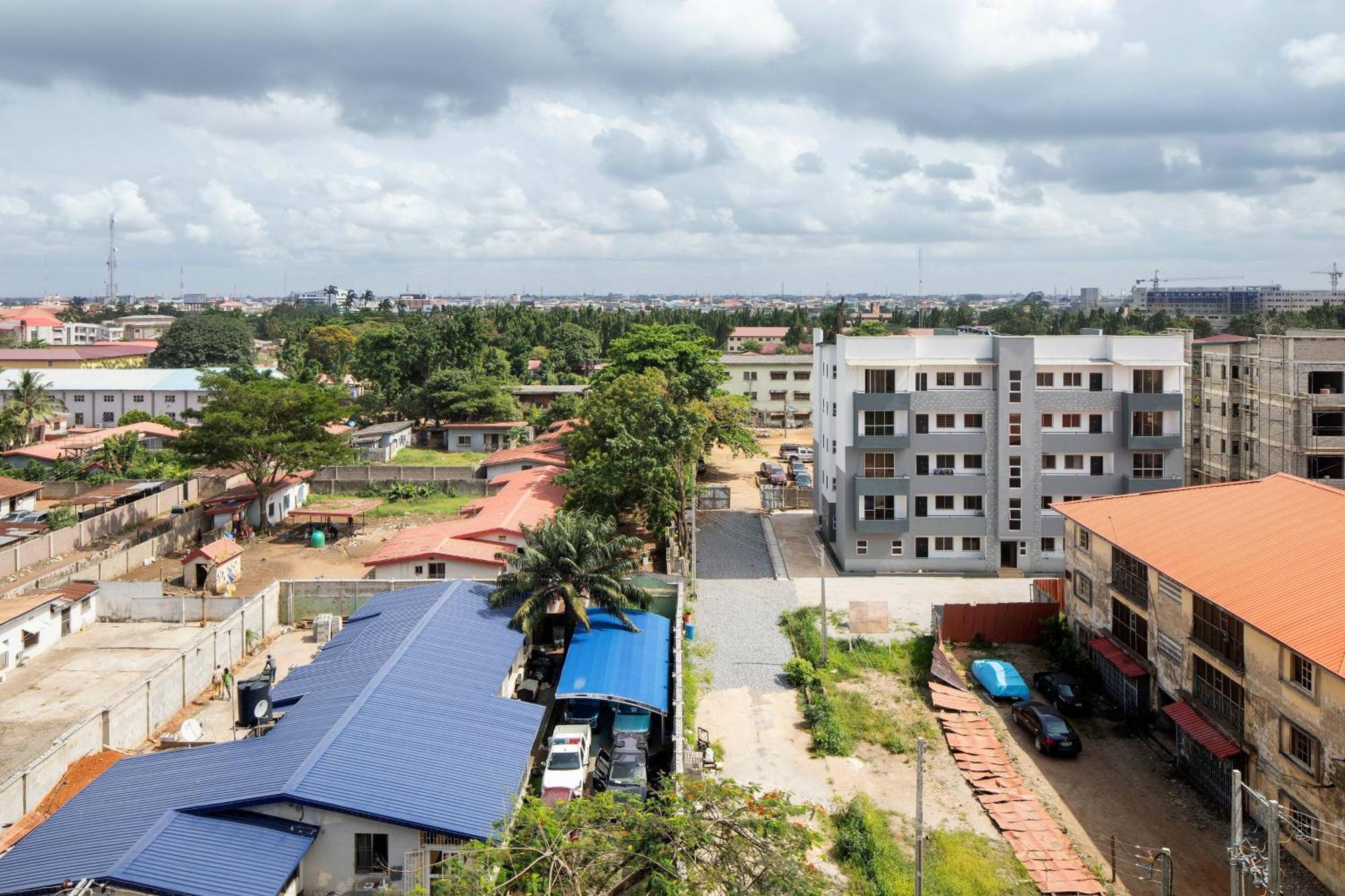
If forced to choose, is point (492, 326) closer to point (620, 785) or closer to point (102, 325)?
point (620, 785)

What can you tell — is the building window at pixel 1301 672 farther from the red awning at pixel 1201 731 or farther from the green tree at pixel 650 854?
the green tree at pixel 650 854

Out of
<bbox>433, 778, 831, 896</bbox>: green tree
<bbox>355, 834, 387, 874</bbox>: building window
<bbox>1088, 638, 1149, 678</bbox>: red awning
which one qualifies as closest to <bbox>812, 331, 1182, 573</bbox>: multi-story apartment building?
<bbox>1088, 638, 1149, 678</bbox>: red awning

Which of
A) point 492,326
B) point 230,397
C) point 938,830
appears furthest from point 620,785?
point 492,326

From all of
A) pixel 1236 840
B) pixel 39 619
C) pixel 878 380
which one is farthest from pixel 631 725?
pixel 878 380

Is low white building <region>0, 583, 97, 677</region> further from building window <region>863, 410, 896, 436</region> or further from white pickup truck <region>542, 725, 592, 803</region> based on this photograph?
building window <region>863, 410, 896, 436</region>

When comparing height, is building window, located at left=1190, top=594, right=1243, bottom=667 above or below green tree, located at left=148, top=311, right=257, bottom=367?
below

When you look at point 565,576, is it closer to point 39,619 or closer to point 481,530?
point 481,530
